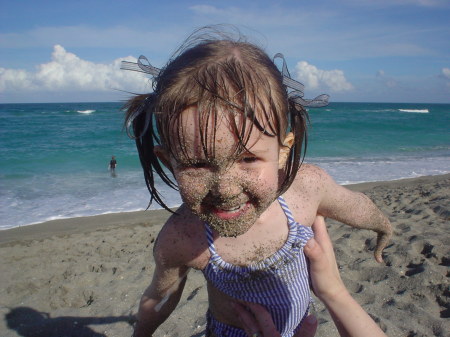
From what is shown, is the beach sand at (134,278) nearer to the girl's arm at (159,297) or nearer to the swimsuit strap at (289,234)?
the girl's arm at (159,297)

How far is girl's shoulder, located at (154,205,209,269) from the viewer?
5.79 feet

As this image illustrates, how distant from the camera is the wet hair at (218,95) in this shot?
131cm

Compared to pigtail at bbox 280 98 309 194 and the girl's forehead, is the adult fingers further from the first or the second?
the girl's forehead

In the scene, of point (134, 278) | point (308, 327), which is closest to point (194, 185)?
point (308, 327)

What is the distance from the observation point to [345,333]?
4.95 ft

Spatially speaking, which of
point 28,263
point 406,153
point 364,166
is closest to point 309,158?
point 364,166

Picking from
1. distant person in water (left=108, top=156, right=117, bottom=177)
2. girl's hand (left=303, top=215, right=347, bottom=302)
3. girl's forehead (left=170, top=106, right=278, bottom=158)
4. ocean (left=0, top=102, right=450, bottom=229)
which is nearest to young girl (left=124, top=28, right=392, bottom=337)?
girl's forehead (left=170, top=106, right=278, bottom=158)

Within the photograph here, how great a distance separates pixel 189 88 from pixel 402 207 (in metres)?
5.94

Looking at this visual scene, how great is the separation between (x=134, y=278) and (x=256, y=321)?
2.96m

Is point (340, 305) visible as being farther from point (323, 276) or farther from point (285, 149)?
point (285, 149)

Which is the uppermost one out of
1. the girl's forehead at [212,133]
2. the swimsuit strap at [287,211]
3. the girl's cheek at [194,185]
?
the girl's forehead at [212,133]

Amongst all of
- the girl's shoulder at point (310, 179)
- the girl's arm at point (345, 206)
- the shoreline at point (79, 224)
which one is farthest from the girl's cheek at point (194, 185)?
the shoreline at point (79, 224)

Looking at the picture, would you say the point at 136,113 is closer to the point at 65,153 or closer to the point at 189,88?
the point at 189,88

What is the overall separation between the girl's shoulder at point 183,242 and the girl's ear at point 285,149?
1.49 feet
